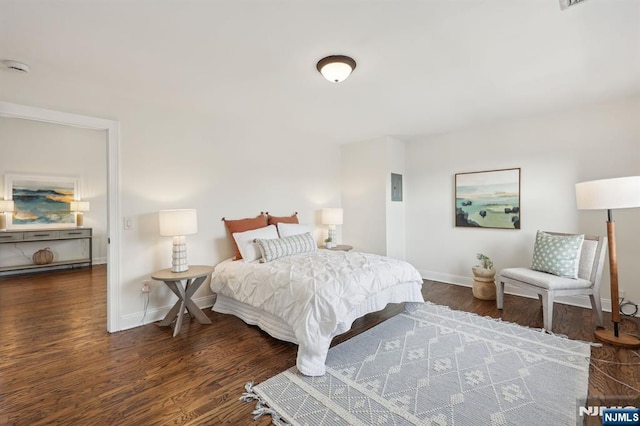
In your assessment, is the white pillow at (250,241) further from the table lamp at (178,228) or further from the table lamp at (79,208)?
the table lamp at (79,208)

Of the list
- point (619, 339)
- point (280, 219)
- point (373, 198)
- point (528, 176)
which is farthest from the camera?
point (373, 198)

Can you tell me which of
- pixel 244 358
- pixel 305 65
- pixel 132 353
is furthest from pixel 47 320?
pixel 305 65

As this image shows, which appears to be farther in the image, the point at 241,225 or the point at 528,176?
the point at 528,176

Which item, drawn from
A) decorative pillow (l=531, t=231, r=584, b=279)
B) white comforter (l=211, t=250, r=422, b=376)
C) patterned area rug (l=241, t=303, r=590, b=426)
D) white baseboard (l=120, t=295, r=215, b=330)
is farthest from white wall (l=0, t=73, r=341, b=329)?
decorative pillow (l=531, t=231, r=584, b=279)

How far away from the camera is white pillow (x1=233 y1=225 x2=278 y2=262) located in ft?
11.0

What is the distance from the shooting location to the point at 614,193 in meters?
2.48

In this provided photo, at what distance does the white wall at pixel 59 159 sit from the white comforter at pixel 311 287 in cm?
434

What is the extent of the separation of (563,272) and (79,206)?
8494 mm

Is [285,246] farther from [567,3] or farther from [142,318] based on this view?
[567,3]

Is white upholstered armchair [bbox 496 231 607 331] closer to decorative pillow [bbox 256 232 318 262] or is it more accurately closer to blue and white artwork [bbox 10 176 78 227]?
decorative pillow [bbox 256 232 318 262]

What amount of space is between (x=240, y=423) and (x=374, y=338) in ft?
4.60

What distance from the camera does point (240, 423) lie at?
1640 millimetres

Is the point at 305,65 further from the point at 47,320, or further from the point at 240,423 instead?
the point at 47,320

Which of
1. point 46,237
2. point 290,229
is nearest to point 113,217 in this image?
point 290,229
